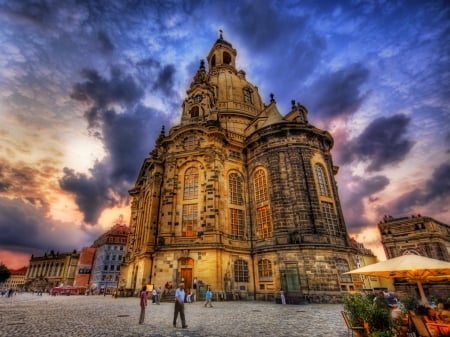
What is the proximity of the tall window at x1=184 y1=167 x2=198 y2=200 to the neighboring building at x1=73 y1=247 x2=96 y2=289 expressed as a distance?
64.4 m

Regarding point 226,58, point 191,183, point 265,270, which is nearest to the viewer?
point 265,270

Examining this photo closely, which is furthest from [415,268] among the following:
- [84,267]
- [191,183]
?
[84,267]

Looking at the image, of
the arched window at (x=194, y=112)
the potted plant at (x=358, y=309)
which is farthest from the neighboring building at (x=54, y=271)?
the potted plant at (x=358, y=309)

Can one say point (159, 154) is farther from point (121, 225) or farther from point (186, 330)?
point (121, 225)

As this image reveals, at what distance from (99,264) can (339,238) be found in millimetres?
67592

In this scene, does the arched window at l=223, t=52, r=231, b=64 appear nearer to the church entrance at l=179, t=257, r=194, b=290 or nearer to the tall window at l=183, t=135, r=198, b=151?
the tall window at l=183, t=135, r=198, b=151

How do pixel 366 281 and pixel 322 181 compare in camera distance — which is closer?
pixel 322 181

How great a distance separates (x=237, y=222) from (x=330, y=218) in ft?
32.6

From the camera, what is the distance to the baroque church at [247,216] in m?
23.2

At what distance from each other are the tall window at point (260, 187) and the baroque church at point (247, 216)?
0.40ft

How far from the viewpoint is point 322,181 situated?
2794 centimetres

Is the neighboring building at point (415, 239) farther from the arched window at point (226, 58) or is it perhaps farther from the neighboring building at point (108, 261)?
the neighboring building at point (108, 261)

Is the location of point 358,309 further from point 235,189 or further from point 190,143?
point 190,143

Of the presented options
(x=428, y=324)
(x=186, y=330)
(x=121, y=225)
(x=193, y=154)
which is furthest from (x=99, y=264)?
(x=428, y=324)
